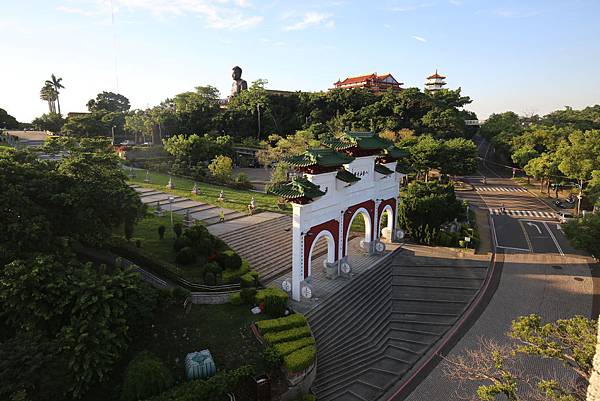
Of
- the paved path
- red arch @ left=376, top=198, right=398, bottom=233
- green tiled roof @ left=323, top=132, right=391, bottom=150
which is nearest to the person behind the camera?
the paved path

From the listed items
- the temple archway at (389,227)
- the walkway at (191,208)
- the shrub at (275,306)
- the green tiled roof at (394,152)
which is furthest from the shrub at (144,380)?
the green tiled roof at (394,152)

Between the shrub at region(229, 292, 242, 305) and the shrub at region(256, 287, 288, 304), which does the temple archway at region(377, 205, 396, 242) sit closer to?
the shrub at region(256, 287, 288, 304)

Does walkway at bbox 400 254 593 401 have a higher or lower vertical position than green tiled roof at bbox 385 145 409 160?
lower

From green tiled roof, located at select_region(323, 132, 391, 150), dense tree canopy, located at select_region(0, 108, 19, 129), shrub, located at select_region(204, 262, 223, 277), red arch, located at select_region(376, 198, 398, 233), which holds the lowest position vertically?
shrub, located at select_region(204, 262, 223, 277)

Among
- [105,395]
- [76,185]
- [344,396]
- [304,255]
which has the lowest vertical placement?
[344,396]

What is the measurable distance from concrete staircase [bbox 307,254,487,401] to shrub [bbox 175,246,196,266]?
6868 mm

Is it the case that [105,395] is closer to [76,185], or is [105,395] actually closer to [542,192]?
[76,185]

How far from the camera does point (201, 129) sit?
66.2 metres

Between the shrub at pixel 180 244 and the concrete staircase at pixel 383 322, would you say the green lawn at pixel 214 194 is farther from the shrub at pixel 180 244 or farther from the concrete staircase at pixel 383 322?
the concrete staircase at pixel 383 322

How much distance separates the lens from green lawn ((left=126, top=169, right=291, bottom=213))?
30.9 metres

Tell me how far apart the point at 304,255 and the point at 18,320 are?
10901 millimetres

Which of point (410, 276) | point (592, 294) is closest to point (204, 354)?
point (410, 276)

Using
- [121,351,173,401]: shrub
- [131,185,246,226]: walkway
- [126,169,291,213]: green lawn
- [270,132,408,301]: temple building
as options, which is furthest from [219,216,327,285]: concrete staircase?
[121,351,173,401]: shrub

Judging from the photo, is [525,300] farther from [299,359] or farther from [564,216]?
[564,216]
